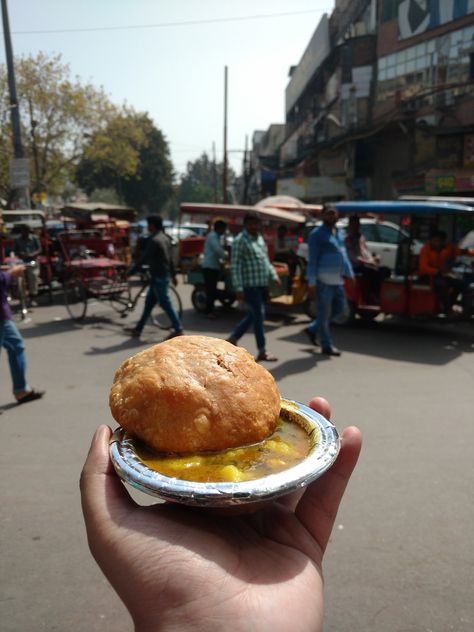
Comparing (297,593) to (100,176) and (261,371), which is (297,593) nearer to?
(261,371)

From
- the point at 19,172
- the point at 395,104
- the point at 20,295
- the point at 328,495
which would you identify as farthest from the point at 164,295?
the point at 395,104

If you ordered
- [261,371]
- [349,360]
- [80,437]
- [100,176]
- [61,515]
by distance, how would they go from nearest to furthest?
[261,371]
[61,515]
[80,437]
[349,360]
[100,176]

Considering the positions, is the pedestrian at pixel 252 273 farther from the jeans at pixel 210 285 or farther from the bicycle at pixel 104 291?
the jeans at pixel 210 285

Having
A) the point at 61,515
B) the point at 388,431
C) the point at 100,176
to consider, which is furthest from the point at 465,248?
the point at 100,176

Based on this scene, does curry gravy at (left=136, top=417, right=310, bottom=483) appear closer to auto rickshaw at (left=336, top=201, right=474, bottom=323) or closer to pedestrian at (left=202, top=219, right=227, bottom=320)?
auto rickshaw at (left=336, top=201, right=474, bottom=323)

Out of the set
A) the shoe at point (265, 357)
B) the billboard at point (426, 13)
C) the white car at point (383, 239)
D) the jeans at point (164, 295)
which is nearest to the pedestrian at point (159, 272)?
the jeans at point (164, 295)

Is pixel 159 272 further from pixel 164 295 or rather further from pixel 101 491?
pixel 101 491
